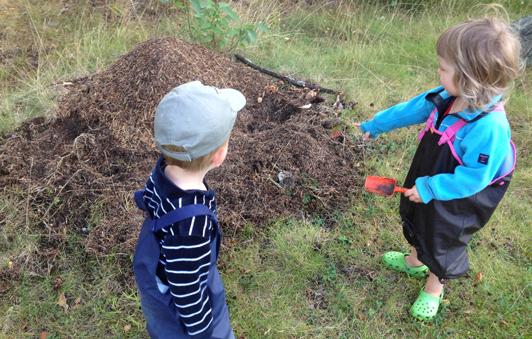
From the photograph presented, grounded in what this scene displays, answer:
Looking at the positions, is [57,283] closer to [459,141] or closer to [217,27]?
Result: [459,141]

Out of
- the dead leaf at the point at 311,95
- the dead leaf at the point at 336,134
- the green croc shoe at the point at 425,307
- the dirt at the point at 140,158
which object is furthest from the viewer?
the dead leaf at the point at 311,95

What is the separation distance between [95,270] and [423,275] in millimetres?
1928

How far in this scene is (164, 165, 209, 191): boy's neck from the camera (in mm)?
1529

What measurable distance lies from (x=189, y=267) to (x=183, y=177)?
300mm

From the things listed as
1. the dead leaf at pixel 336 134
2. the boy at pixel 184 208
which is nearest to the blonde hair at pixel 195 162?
the boy at pixel 184 208

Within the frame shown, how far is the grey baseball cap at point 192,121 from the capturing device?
1.42 meters

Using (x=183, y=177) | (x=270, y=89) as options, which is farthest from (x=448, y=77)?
(x=270, y=89)

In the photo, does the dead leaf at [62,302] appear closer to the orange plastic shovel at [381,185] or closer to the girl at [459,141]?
the orange plastic shovel at [381,185]

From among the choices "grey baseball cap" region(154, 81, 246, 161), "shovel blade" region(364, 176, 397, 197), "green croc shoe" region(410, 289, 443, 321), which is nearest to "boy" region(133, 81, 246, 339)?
"grey baseball cap" region(154, 81, 246, 161)

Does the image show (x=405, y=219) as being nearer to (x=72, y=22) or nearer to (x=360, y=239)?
(x=360, y=239)

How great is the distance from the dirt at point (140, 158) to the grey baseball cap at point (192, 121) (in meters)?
1.41

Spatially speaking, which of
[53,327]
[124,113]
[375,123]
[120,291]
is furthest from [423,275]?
[124,113]

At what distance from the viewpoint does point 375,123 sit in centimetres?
229

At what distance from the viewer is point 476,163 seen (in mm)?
1813
